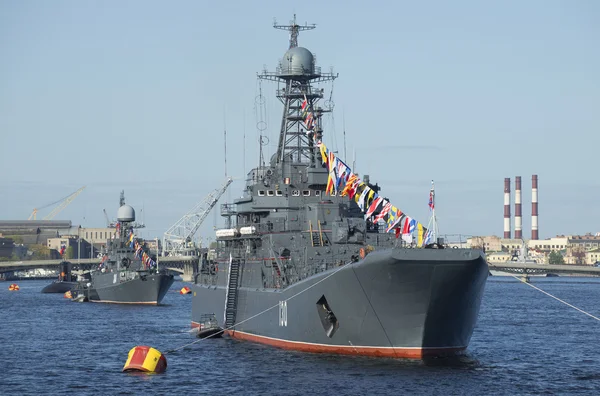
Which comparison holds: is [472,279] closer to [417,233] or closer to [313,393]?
[417,233]

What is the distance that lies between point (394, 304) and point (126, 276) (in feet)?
211

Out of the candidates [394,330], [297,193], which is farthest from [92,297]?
[394,330]

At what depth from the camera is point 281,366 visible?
40906 millimetres

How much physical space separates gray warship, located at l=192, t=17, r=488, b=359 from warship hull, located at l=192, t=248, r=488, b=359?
0.16 ft

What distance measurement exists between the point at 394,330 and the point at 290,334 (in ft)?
23.4

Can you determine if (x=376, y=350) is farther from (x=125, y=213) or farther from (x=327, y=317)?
(x=125, y=213)

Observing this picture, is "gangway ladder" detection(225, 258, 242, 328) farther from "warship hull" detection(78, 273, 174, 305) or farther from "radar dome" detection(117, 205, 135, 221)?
"radar dome" detection(117, 205, 135, 221)

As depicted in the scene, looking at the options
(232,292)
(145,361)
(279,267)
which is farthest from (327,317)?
(232,292)

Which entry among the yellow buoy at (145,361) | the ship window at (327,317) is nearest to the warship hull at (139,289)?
the yellow buoy at (145,361)

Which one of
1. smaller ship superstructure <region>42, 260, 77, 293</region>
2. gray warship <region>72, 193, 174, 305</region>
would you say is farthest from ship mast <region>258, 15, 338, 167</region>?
smaller ship superstructure <region>42, 260, 77, 293</region>

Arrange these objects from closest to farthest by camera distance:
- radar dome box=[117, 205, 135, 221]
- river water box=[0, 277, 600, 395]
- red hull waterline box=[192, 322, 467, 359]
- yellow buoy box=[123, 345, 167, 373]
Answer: river water box=[0, 277, 600, 395] < red hull waterline box=[192, 322, 467, 359] < yellow buoy box=[123, 345, 167, 373] < radar dome box=[117, 205, 135, 221]

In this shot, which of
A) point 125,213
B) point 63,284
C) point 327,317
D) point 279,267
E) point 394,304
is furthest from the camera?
point 63,284

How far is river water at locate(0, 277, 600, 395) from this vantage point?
118 feet

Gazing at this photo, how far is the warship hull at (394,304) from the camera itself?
38.1m
